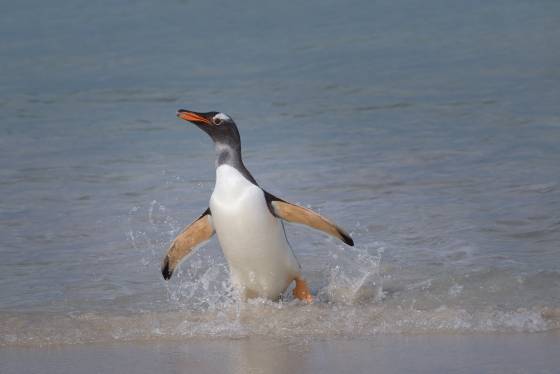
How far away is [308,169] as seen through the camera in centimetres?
854

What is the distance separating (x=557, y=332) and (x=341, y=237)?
1.16 meters

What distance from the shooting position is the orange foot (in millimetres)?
5079

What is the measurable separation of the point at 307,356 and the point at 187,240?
1.41m

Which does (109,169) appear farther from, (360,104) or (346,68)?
(346,68)

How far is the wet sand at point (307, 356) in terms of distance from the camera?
12.3ft

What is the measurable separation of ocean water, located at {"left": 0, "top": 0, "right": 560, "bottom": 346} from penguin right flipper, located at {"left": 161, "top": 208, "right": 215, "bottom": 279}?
16 centimetres

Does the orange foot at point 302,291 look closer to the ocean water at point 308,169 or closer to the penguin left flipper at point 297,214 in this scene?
the ocean water at point 308,169

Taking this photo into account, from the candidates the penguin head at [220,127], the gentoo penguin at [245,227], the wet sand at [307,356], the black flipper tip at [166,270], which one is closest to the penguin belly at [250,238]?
the gentoo penguin at [245,227]

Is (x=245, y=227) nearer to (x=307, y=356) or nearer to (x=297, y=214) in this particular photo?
(x=297, y=214)

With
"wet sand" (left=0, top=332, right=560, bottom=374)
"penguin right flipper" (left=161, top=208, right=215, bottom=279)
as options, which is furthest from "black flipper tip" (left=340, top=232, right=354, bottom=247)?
"wet sand" (left=0, top=332, right=560, bottom=374)

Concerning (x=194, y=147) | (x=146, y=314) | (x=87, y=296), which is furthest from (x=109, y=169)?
(x=146, y=314)

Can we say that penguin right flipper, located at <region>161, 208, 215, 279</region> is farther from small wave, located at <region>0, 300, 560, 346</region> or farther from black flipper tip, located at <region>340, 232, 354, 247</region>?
black flipper tip, located at <region>340, 232, 354, 247</region>

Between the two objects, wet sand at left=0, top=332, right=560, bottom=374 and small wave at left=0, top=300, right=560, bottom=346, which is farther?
small wave at left=0, top=300, right=560, bottom=346

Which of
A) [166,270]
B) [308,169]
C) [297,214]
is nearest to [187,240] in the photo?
[166,270]
